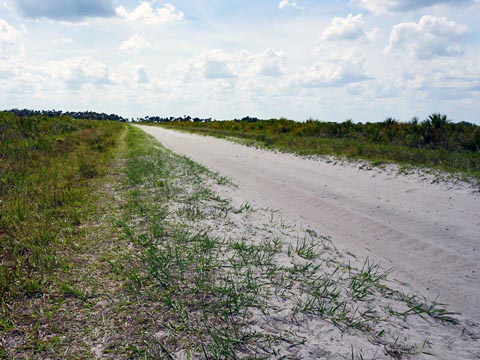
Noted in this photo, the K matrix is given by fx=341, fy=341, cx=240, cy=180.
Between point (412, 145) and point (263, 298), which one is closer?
point (263, 298)

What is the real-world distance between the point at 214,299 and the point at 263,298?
501 millimetres

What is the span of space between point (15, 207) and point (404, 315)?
20.4 ft

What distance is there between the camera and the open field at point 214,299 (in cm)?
281

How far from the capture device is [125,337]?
2871 millimetres

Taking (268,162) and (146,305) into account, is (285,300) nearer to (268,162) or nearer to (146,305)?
(146,305)

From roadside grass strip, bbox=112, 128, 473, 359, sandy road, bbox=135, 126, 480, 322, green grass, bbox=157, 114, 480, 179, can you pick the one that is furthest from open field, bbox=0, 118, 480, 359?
green grass, bbox=157, 114, 480, 179

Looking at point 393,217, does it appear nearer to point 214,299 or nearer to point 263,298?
point 263,298

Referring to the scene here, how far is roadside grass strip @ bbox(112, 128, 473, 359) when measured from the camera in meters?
2.83

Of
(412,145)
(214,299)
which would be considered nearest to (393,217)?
(214,299)

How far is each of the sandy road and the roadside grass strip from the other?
1.69 ft

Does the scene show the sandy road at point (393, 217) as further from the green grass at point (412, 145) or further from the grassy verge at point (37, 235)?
the grassy verge at point (37, 235)

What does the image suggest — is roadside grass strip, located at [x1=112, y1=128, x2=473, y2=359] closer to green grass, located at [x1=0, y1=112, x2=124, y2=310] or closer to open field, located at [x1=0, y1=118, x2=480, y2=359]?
open field, located at [x1=0, y1=118, x2=480, y2=359]

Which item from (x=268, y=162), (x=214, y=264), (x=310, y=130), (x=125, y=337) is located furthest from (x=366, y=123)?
(x=125, y=337)

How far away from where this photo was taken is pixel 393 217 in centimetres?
702
